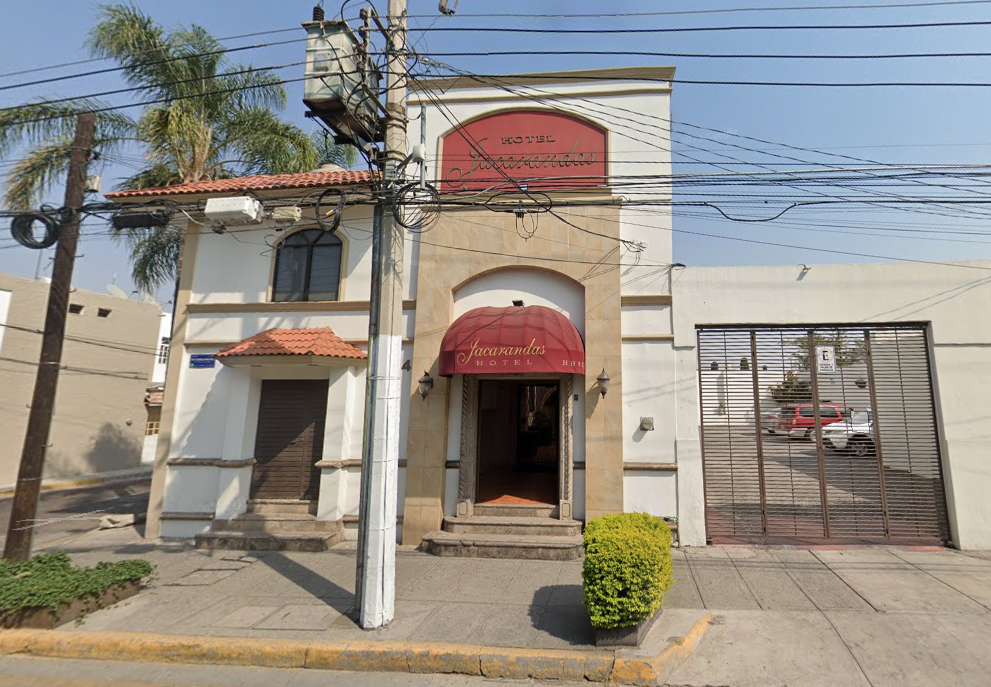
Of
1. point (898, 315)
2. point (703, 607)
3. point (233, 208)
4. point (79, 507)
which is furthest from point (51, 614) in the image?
point (898, 315)

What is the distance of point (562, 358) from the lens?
8805mm

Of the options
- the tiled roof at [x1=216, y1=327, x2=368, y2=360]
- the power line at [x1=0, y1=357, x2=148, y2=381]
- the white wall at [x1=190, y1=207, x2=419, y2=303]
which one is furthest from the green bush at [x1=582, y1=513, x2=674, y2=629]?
the power line at [x1=0, y1=357, x2=148, y2=381]

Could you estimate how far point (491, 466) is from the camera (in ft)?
46.1

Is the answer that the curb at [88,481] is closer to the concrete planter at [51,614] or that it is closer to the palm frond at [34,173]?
the palm frond at [34,173]

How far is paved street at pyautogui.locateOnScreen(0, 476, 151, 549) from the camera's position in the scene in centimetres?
1116

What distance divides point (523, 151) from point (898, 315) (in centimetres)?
769

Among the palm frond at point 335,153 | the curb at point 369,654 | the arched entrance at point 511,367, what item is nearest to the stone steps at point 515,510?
the arched entrance at point 511,367

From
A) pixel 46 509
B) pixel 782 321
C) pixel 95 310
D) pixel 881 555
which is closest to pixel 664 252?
pixel 782 321

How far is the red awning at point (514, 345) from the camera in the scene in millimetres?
8727

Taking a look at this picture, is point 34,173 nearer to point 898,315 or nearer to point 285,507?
point 285,507

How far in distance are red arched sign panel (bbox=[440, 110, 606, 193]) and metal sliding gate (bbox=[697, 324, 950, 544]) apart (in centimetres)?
419

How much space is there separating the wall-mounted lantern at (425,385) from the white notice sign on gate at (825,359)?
7.22m

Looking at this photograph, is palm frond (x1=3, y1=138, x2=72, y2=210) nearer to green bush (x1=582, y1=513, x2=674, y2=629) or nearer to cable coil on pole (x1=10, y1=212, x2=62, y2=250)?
Answer: cable coil on pole (x1=10, y1=212, x2=62, y2=250)

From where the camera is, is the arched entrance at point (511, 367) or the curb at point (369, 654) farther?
the arched entrance at point (511, 367)
